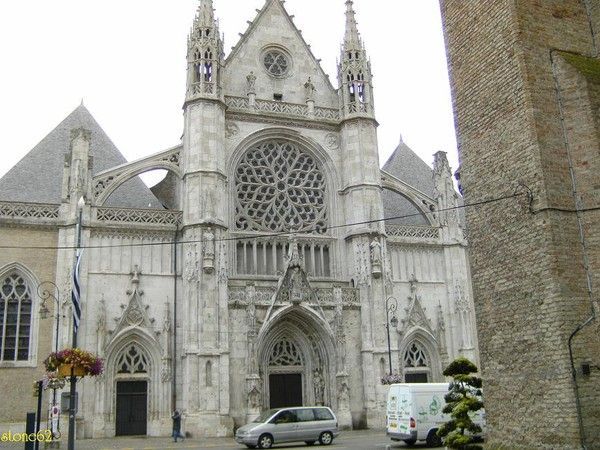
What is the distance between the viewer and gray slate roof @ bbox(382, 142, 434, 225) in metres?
34.1

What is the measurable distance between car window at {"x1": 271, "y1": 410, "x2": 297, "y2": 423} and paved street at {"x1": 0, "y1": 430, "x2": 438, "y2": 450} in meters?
0.77

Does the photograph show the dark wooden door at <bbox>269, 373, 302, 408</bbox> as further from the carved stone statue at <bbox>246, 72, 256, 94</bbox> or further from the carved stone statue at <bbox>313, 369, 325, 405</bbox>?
the carved stone statue at <bbox>246, 72, 256, 94</bbox>

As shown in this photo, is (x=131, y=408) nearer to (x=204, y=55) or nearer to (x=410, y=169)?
(x=204, y=55)

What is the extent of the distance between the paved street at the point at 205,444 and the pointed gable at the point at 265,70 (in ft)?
49.4

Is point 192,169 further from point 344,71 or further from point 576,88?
point 576,88

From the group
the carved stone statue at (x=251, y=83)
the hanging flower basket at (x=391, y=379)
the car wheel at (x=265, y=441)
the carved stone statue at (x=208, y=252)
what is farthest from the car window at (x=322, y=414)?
the carved stone statue at (x=251, y=83)

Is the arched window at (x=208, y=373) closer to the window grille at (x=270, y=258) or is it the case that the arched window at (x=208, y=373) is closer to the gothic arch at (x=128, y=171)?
the window grille at (x=270, y=258)

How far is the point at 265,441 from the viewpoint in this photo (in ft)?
64.3

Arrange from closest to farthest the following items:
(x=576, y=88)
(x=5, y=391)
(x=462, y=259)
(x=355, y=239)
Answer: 1. (x=576, y=88)
2. (x=5, y=391)
3. (x=355, y=239)
4. (x=462, y=259)

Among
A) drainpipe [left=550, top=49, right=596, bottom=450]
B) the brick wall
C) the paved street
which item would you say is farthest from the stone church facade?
drainpipe [left=550, top=49, right=596, bottom=450]

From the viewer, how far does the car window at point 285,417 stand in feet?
65.9

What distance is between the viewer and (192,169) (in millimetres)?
26594

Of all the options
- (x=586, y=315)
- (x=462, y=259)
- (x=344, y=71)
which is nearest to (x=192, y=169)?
(x=344, y=71)

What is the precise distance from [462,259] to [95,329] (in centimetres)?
1635
